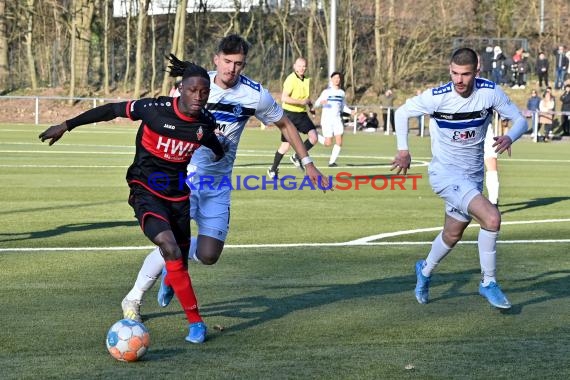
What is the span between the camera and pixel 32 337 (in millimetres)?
7352

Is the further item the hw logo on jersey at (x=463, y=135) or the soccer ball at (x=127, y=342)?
the hw logo on jersey at (x=463, y=135)

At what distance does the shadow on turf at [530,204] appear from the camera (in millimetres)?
16500

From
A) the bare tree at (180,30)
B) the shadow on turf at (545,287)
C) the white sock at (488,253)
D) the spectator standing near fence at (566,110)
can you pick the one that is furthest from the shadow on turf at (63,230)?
the bare tree at (180,30)

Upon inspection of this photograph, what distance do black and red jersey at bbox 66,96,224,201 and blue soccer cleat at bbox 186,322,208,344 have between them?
3.09 feet

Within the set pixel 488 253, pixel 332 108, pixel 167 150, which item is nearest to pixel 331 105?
pixel 332 108

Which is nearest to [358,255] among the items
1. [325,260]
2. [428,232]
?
[325,260]

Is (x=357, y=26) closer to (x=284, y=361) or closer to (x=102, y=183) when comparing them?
(x=102, y=183)

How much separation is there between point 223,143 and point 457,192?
6.52 feet

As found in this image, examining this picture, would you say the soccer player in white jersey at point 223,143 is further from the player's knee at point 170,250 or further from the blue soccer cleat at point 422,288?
the blue soccer cleat at point 422,288

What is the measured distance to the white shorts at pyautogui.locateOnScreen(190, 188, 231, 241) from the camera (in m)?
8.46

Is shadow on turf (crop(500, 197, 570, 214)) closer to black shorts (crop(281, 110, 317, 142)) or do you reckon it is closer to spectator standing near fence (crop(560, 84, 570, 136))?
black shorts (crop(281, 110, 317, 142))

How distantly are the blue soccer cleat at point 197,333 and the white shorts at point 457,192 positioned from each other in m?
2.64

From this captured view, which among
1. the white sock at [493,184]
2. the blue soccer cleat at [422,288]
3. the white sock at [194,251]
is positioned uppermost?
the white sock at [194,251]

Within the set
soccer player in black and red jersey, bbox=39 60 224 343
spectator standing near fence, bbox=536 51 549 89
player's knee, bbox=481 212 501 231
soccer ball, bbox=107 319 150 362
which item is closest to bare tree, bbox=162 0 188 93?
A: spectator standing near fence, bbox=536 51 549 89
